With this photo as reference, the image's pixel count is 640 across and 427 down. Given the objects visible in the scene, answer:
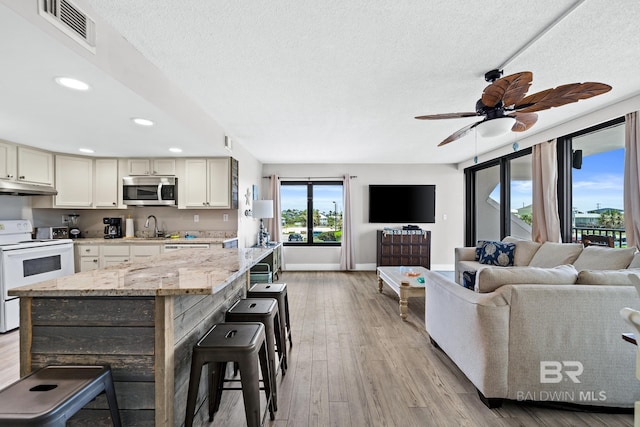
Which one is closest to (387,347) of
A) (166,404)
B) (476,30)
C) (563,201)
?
(166,404)

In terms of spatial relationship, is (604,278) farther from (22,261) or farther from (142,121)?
(22,261)

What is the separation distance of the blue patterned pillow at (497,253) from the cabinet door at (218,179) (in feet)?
13.2

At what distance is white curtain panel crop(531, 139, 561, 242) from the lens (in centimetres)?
381

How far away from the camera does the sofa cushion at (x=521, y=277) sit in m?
1.82

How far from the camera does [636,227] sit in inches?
109

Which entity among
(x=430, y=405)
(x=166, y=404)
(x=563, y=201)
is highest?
(x=563, y=201)

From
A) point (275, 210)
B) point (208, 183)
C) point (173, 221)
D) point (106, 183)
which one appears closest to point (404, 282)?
point (208, 183)

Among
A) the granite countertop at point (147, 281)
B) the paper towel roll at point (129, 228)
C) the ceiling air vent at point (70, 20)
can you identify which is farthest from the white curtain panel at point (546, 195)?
the paper towel roll at point (129, 228)

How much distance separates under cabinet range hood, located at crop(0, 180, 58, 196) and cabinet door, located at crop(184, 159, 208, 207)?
168 cm

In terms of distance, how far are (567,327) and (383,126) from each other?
2753 mm

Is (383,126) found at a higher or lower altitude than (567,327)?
higher

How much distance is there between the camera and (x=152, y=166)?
4.38m

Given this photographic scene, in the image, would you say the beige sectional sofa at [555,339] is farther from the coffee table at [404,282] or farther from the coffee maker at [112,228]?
the coffee maker at [112,228]

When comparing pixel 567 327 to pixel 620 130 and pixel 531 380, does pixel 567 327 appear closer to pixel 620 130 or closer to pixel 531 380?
pixel 531 380
